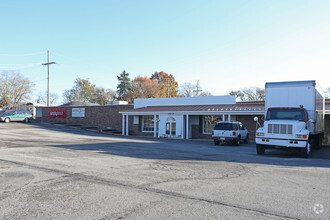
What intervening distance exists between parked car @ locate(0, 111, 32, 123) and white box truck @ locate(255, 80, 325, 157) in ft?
115

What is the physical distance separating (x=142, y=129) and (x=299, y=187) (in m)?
26.3

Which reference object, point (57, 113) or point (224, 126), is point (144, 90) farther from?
point (224, 126)

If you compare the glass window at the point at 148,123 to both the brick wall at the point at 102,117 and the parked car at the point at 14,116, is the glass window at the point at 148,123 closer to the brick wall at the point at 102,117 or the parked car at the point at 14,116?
the brick wall at the point at 102,117

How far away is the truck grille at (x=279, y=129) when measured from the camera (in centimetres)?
1393

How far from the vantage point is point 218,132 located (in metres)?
21.2

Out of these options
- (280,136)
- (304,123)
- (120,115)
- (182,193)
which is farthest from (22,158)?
(120,115)

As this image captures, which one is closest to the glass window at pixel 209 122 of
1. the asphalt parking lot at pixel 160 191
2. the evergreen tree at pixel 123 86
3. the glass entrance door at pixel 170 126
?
the glass entrance door at pixel 170 126

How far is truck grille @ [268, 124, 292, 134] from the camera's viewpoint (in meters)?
13.9

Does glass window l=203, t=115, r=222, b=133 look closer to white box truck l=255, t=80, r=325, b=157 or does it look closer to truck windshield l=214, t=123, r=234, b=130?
truck windshield l=214, t=123, r=234, b=130

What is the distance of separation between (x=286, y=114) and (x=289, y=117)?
23 centimetres

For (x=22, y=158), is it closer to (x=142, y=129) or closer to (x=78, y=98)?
(x=142, y=129)

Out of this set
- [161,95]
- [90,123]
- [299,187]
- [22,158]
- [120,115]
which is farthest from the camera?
Answer: [161,95]

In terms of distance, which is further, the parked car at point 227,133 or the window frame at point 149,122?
the window frame at point 149,122

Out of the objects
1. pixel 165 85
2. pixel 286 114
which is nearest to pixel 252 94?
pixel 165 85
